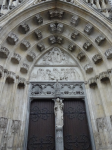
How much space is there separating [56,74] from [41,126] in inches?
92.2

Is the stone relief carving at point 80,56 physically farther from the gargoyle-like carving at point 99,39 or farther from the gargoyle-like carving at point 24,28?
the gargoyle-like carving at point 24,28

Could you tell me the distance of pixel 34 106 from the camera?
214 inches

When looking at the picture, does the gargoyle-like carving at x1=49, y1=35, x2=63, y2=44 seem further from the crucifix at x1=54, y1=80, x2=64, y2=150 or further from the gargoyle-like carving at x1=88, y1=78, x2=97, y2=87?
the crucifix at x1=54, y1=80, x2=64, y2=150

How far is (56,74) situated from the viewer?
6.11 m

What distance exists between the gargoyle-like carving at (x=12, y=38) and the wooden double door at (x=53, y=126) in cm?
261

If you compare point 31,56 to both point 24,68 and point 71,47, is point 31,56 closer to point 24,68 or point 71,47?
point 24,68

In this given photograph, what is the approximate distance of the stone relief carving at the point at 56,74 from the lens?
19.7 ft

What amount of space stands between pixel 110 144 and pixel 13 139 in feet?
10.4

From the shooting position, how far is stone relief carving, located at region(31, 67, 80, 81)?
19.7ft

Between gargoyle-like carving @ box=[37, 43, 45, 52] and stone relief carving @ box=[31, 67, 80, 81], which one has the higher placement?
gargoyle-like carving @ box=[37, 43, 45, 52]

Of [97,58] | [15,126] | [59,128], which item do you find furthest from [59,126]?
[97,58]

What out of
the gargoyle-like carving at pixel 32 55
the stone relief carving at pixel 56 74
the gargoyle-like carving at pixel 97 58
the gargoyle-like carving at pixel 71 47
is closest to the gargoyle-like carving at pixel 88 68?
the gargoyle-like carving at pixel 97 58

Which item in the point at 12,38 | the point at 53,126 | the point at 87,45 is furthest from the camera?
the point at 87,45

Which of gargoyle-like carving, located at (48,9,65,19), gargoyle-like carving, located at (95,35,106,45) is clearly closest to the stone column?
gargoyle-like carving, located at (95,35,106,45)
